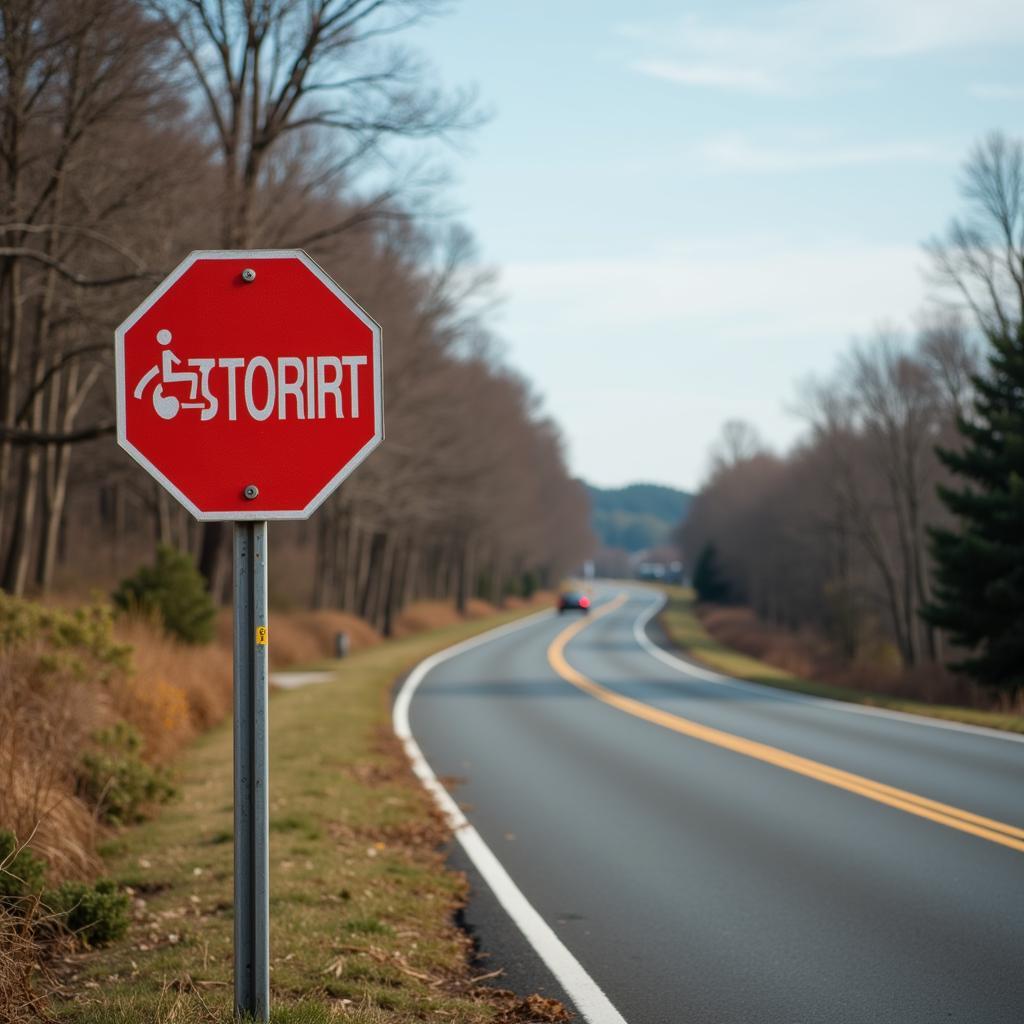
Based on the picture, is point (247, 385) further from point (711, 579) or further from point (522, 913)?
point (711, 579)

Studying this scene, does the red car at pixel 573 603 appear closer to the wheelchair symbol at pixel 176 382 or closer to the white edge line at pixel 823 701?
the white edge line at pixel 823 701

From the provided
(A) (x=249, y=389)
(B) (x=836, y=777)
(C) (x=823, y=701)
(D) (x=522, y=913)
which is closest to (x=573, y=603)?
(C) (x=823, y=701)

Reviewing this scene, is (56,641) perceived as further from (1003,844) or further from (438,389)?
(438,389)

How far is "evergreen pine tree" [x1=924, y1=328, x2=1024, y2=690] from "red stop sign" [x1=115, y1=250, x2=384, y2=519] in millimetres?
22500

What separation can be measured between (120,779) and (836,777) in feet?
21.5

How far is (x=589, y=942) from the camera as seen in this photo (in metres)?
6.49

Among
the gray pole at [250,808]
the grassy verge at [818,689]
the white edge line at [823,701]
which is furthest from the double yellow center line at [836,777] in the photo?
the gray pole at [250,808]

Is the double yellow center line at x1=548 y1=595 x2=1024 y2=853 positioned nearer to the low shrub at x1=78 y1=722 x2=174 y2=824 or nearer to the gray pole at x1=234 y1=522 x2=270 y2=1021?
the low shrub at x1=78 y1=722 x2=174 y2=824

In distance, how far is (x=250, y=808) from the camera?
159 inches

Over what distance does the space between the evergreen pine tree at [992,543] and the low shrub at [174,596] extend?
1449 cm

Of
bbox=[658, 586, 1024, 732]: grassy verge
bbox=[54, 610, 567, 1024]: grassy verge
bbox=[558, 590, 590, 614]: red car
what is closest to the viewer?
bbox=[54, 610, 567, 1024]: grassy verge

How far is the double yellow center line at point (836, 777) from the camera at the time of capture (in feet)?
30.4

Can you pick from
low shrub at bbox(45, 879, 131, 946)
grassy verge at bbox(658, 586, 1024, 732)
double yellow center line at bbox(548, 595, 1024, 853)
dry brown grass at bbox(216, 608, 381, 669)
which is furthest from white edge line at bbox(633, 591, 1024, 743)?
low shrub at bbox(45, 879, 131, 946)

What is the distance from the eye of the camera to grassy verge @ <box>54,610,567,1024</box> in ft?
16.7
